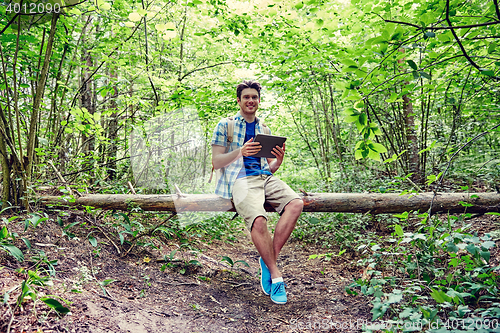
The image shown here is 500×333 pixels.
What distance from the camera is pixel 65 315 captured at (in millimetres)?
1599

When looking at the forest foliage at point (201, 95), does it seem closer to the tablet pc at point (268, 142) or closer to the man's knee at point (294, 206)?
the man's knee at point (294, 206)

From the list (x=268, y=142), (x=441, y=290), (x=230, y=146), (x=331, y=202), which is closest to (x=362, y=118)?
(x=441, y=290)

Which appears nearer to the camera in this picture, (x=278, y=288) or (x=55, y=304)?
(x=55, y=304)

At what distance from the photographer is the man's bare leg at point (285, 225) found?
2848mm

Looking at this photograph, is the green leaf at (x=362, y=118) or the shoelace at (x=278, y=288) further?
the shoelace at (x=278, y=288)

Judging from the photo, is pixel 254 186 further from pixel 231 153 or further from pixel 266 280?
pixel 266 280

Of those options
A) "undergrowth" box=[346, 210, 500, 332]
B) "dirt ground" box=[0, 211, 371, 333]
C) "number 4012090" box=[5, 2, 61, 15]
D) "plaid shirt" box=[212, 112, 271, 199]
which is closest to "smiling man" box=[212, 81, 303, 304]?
"plaid shirt" box=[212, 112, 271, 199]

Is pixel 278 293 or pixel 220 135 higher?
pixel 220 135

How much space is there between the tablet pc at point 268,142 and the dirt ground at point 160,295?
145 cm

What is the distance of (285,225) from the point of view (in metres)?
2.86

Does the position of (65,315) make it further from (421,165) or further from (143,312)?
(421,165)

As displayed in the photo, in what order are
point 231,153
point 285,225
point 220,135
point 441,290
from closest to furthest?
point 441,290, point 285,225, point 231,153, point 220,135

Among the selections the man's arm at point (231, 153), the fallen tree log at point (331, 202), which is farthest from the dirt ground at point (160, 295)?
the man's arm at point (231, 153)

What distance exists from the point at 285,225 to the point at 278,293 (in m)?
0.65
